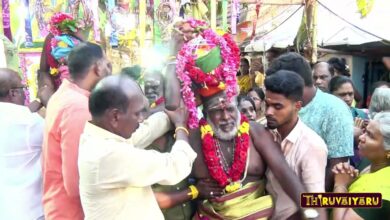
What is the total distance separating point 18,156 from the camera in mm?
2896

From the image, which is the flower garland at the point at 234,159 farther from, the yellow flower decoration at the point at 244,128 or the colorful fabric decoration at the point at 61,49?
the colorful fabric decoration at the point at 61,49

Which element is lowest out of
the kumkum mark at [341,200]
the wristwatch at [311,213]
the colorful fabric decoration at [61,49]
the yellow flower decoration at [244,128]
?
the wristwatch at [311,213]

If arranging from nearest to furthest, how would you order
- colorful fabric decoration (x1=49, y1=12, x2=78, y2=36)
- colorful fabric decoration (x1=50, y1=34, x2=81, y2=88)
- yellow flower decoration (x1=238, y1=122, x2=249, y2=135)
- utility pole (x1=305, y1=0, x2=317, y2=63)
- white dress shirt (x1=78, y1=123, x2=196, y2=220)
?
white dress shirt (x1=78, y1=123, x2=196, y2=220), yellow flower decoration (x1=238, y1=122, x2=249, y2=135), colorful fabric decoration (x1=50, y1=34, x2=81, y2=88), colorful fabric decoration (x1=49, y1=12, x2=78, y2=36), utility pole (x1=305, y1=0, x2=317, y2=63)

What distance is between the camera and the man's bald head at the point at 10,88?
2.98m

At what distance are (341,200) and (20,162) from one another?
207cm

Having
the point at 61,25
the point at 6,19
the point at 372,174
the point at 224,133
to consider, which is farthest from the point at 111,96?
the point at 6,19

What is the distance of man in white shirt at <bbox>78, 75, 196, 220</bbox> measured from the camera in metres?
2.02

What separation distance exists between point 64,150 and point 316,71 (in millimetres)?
3339

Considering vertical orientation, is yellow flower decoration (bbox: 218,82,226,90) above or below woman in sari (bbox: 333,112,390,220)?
above

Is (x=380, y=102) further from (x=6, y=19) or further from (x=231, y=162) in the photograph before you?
(x=6, y=19)

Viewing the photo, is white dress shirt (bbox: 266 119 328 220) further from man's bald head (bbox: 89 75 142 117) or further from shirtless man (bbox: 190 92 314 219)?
man's bald head (bbox: 89 75 142 117)

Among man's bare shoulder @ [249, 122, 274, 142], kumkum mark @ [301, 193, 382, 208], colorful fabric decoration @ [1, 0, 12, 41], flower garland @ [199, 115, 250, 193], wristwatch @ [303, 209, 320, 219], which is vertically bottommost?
wristwatch @ [303, 209, 320, 219]

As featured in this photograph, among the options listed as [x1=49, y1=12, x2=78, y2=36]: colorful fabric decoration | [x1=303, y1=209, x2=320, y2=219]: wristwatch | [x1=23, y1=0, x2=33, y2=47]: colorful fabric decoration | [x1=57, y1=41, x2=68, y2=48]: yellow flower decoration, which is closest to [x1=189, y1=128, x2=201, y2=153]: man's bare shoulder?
[x1=303, y1=209, x2=320, y2=219]: wristwatch

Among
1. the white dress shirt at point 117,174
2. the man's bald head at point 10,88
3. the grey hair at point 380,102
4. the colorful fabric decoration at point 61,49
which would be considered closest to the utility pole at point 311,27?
the grey hair at point 380,102
